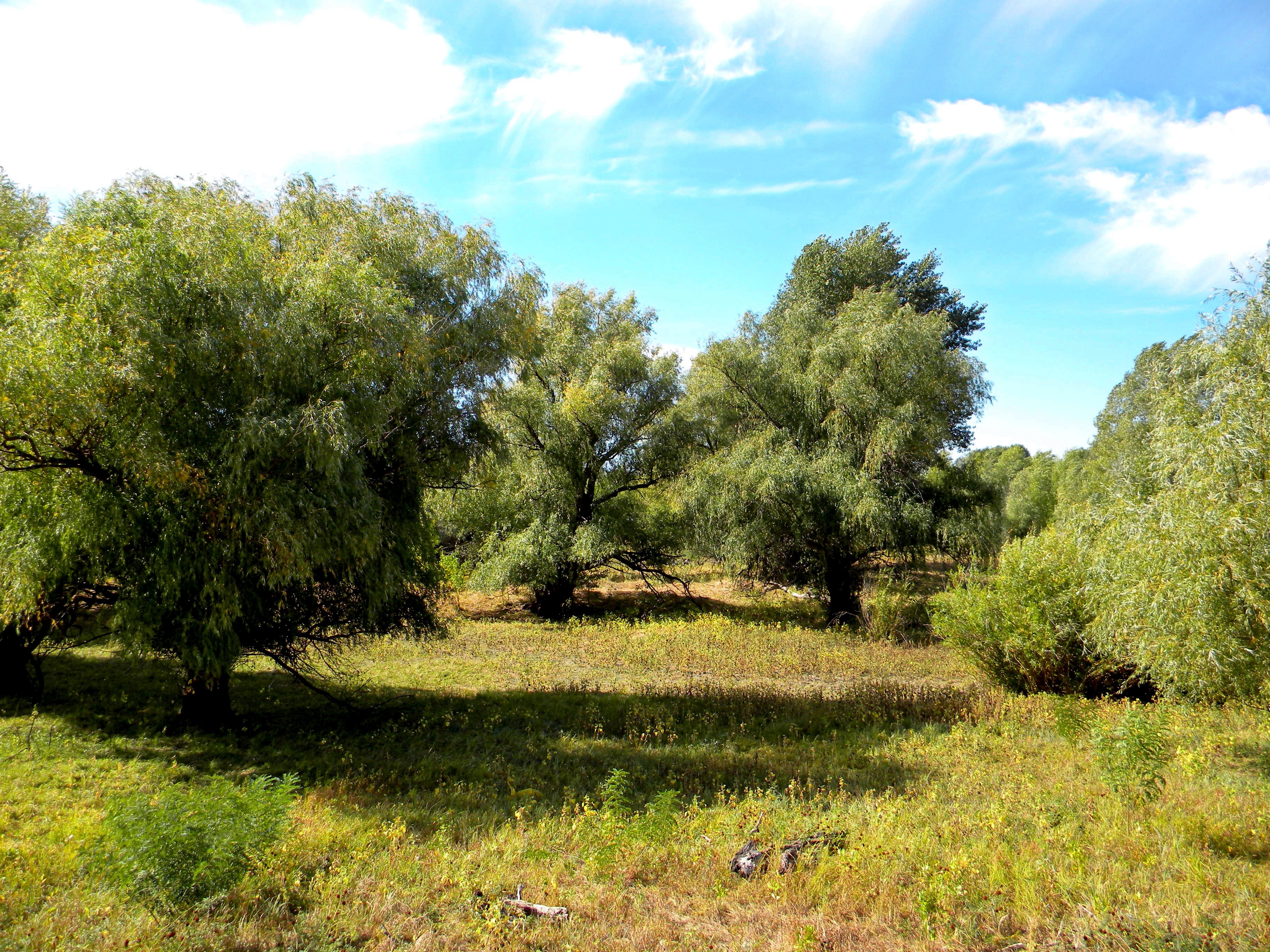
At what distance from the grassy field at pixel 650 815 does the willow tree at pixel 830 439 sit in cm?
755

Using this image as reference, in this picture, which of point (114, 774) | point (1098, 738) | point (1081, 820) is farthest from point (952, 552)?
point (114, 774)

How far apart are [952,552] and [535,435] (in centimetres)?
1411

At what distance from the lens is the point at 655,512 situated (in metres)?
24.1

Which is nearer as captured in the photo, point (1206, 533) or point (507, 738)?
point (1206, 533)

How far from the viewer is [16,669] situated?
1105 cm

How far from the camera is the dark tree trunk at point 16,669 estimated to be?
1087 cm

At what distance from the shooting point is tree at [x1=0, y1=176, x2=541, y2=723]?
7793mm

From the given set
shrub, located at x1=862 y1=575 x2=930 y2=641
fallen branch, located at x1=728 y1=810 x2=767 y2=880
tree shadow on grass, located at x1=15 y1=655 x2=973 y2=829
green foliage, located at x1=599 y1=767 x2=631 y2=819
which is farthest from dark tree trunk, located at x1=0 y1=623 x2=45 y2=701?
shrub, located at x1=862 y1=575 x2=930 y2=641

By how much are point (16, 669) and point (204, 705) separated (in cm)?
361

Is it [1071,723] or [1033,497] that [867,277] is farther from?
[1033,497]

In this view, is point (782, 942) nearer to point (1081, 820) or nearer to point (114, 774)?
point (1081, 820)

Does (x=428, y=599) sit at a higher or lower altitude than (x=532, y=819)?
higher

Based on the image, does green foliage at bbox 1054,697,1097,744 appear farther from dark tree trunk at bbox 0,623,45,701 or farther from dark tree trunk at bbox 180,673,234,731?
dark tree trunk at bbox 0,623,45,701

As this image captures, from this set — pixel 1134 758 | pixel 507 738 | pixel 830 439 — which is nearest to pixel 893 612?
pixel 830 439
